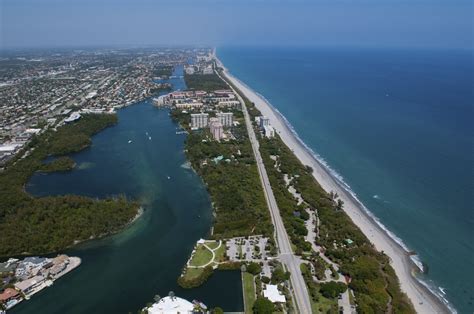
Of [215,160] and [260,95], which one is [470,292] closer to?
[215,160]

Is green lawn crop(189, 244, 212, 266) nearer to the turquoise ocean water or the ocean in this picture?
the turquoise ocean water

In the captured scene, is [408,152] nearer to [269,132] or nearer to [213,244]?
[269,132]

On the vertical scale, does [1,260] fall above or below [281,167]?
below

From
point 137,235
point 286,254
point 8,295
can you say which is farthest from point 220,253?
point 8,295

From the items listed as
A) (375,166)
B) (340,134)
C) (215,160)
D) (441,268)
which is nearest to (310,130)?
(340,134)

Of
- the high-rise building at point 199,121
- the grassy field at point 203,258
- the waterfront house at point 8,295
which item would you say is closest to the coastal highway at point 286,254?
the grassy field at point 203,258

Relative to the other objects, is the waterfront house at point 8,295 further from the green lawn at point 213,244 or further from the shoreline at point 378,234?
the shoreline at point 378,234

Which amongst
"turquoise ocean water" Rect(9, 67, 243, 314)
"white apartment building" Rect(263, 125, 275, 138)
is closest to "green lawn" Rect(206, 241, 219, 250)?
"turquoise ocean water" Rect(9, 67, 243, 314)
